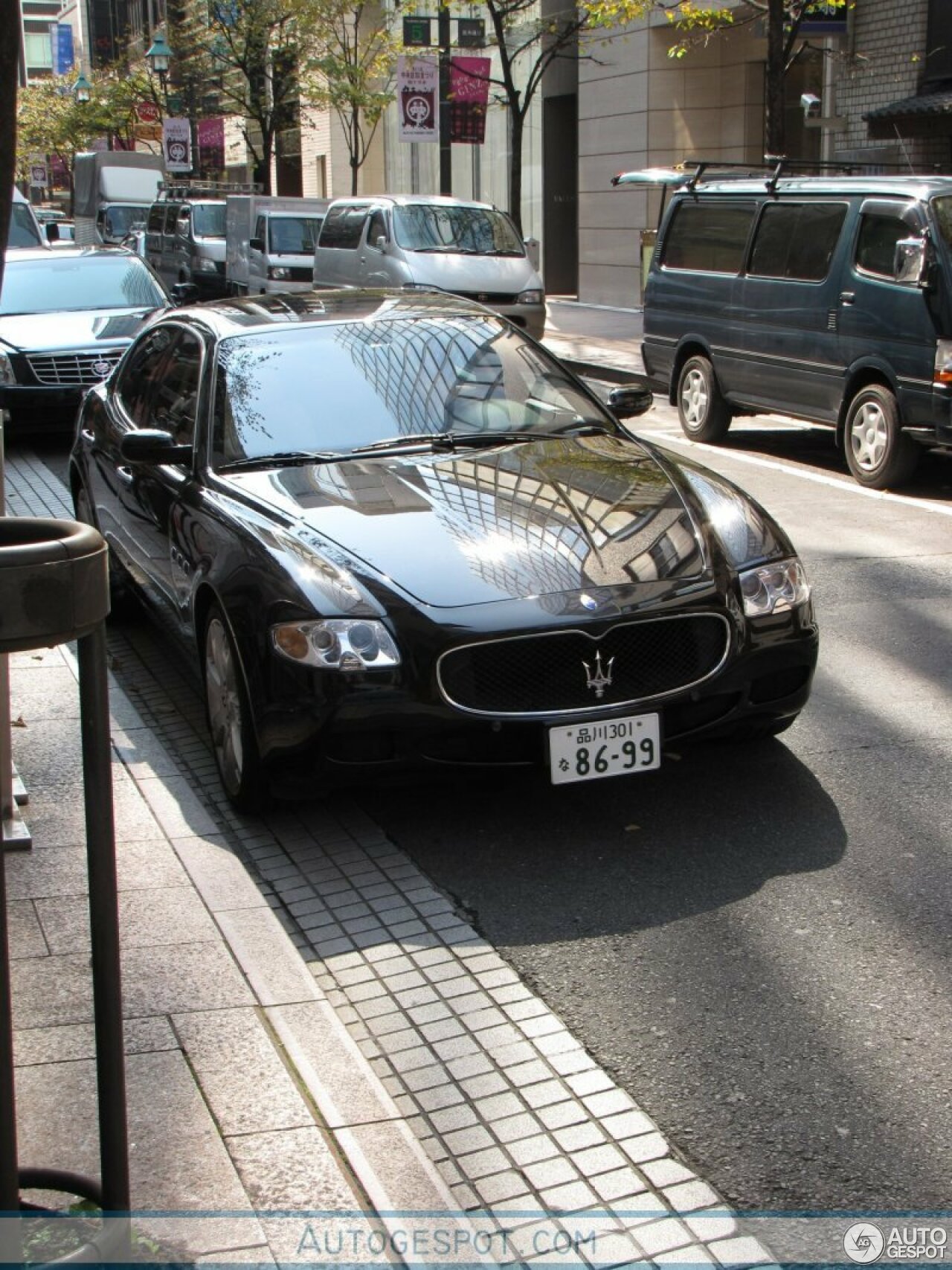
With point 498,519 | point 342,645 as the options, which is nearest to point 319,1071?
point 342,645

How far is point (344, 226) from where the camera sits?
72.2 ft

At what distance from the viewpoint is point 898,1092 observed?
3.57m

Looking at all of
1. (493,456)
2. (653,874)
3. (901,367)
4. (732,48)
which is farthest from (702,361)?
(732,48)

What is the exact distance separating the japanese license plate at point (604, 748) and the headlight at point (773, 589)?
58cm

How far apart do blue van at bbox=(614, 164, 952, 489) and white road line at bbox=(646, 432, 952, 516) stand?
0.11m

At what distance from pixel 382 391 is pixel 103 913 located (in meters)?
4.07

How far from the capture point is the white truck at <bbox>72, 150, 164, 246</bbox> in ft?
129

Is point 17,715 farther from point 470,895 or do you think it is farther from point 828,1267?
point 828,1267

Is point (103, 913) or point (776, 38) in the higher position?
point (776, 38)

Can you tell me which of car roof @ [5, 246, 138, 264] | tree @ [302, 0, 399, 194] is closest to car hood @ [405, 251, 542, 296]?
car roof @ [5, 246, 138, 264]

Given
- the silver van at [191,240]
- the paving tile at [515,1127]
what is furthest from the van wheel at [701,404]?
the silver van at [191,240]

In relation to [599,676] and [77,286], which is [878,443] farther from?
[77,286]

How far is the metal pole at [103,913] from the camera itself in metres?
2.41

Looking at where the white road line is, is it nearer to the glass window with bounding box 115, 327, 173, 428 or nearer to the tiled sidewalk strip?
the glass window with bounding box 115, 327, 173, 428
